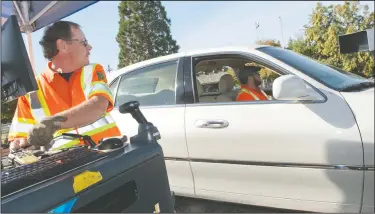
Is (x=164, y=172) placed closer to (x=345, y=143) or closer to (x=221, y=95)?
(x=345, y=143)

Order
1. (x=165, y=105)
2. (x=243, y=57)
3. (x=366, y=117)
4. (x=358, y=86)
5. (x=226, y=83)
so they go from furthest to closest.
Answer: (x=226, y=83) → (x=165, y=105) → (x=243, y=57) → (x=358, y=86) → (x=366, y=117)

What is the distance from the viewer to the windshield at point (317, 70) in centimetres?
226

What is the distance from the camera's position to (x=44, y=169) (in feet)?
3.46

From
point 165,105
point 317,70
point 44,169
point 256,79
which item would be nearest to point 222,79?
point 256,79

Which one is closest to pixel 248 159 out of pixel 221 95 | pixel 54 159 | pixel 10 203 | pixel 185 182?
pixel 185 182

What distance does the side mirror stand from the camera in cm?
209

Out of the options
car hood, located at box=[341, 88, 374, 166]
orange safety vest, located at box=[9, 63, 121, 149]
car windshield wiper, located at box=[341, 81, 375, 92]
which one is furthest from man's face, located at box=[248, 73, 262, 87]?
orange safety vest, located at box=[9, 63, 121, 149]

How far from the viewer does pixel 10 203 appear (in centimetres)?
81

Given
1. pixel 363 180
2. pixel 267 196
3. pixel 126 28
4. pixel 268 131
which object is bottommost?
pixel 267 196

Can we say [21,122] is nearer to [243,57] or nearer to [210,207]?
[243,57]

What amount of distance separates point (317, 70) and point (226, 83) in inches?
54.2

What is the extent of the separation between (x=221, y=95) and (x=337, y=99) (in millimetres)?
1415

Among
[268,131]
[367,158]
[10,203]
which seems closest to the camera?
[10,203]

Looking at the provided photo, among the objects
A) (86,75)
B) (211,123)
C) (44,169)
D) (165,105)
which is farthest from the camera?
(165,105)
